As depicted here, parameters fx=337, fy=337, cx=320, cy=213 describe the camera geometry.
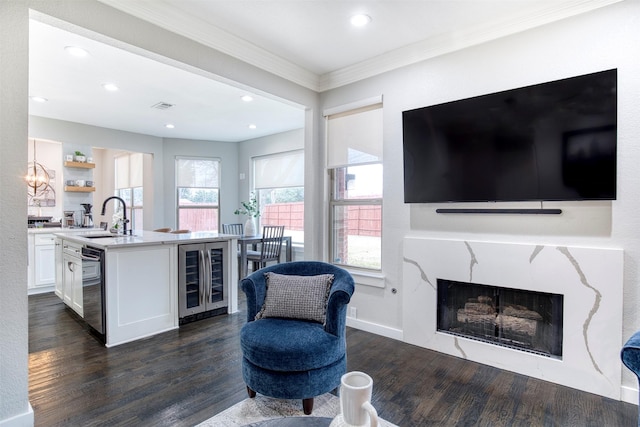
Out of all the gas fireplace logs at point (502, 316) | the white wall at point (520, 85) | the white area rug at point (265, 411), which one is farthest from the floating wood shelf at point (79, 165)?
the gas fireplace logs at point (502, 316)

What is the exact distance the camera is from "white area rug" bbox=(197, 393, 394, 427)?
1966mm

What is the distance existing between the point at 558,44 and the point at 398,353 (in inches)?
107

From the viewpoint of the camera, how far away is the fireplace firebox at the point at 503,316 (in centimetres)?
255

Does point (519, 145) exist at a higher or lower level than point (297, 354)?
higher

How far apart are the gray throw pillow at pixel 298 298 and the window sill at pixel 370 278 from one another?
1.11 meters

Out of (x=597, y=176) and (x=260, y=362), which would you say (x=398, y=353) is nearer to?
(x=260, y=362)

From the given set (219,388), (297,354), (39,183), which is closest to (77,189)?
(39,183)

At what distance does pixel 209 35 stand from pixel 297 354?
252cm

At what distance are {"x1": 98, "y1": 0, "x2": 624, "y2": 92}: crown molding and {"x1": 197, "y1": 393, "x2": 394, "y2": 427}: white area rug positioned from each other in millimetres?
2712

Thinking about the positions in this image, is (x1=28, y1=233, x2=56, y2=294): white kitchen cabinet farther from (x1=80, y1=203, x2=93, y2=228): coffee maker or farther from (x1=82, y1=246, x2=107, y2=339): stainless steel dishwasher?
(x1=82, y1=246, x2=107, y2=339): stainless steel dishwasher

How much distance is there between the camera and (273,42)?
2992mm

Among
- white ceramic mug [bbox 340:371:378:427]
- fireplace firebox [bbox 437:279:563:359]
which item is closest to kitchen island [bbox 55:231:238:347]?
fireplace firebox [bbox 437:279:563:359]

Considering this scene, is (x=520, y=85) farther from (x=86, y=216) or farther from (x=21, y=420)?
(x=86, y=216)

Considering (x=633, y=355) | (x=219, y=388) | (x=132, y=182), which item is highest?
(x=132, y=182)
